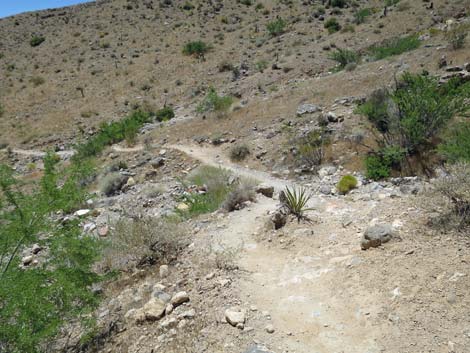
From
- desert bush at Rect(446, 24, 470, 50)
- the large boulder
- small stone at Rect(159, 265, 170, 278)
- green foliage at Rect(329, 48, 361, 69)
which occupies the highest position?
desert bush at Rect(446, 24, 470, 50)

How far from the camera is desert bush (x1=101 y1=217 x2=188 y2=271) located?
6254 mm

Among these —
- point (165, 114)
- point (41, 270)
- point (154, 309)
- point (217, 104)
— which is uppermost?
point (41, 270)

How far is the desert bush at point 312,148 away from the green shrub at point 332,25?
18.7m

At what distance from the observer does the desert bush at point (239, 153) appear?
13727mm

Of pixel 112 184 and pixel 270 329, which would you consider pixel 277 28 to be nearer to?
pixel 112 184

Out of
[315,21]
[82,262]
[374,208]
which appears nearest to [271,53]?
[315,21]

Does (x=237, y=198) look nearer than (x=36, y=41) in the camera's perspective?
Yes

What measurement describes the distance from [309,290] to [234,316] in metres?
1.10

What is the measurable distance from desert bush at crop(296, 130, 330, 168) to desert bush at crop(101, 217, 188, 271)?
6.32 metres

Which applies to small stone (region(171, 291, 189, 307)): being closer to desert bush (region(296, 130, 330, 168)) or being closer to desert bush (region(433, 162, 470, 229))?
desert bush (region(433, 162, 470, 229))

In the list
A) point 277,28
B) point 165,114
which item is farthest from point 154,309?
point 277,28

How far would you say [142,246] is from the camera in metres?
6.33

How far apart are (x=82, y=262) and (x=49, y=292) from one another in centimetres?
65

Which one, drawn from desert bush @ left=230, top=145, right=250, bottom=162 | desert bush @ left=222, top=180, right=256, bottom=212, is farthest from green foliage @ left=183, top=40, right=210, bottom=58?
desert bush @ left=222, top=180, right=256, bottom=212
